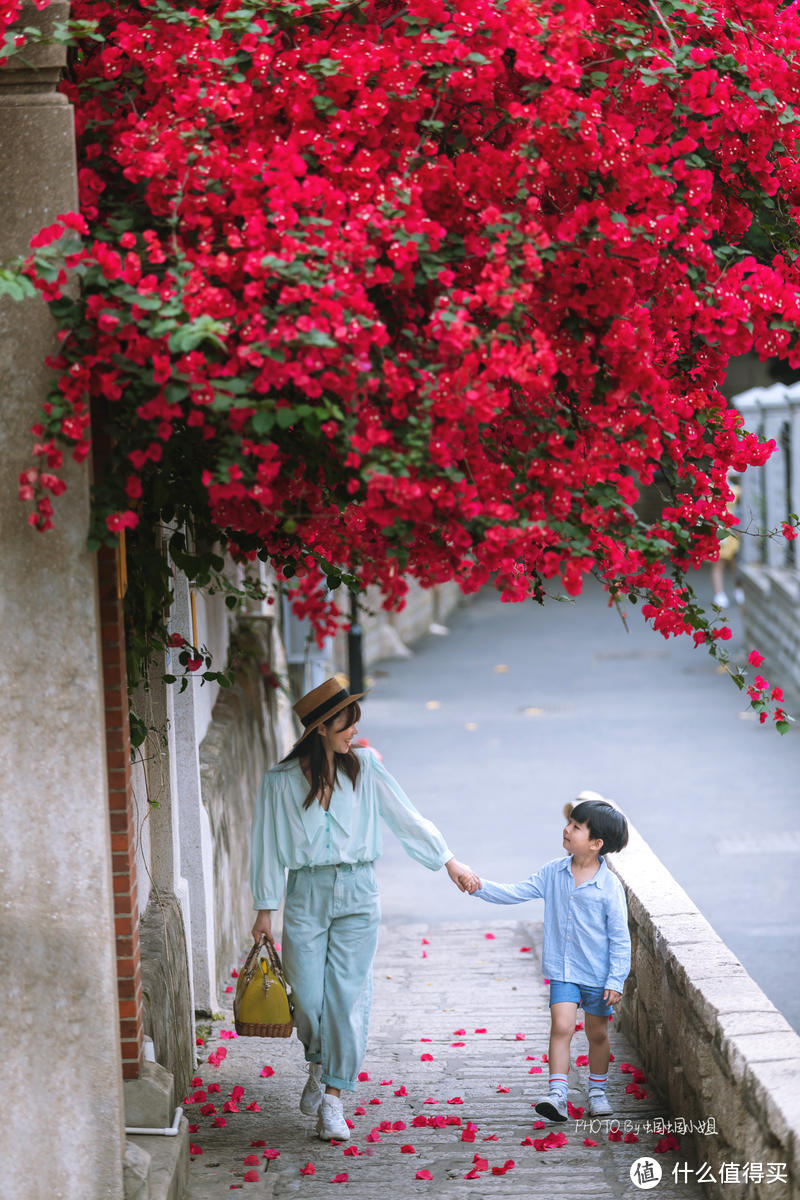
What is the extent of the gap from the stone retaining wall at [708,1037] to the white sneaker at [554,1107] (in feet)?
1.35

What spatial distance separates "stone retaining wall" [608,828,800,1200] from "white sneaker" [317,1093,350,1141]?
1.23 m

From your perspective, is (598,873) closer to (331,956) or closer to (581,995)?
(581,995)

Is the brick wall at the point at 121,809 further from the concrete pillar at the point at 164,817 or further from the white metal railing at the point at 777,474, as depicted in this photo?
the white metal railing at the point at 777,474

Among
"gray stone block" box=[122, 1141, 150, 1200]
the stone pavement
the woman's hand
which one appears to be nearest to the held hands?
the woman's hand

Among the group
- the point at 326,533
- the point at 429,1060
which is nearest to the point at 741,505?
the point at 429,1060

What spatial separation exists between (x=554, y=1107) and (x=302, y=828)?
1.39m

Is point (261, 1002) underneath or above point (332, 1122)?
above

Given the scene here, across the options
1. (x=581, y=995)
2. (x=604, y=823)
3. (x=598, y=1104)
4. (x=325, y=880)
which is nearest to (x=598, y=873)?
(x=604, y=823)

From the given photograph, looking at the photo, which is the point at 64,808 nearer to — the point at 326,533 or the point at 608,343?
the point at 326,533

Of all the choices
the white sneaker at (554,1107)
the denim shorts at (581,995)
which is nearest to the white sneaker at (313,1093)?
the white sneaker at (554,1107)

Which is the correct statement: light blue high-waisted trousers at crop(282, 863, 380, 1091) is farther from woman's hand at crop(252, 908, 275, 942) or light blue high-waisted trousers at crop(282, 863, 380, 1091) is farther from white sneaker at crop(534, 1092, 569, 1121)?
white sneaker at crop(534, 1092, 569, 1121)

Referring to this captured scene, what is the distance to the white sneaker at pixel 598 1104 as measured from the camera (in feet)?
18.2

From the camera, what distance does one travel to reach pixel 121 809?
4.38 metres

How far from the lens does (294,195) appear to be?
3.62 metres
